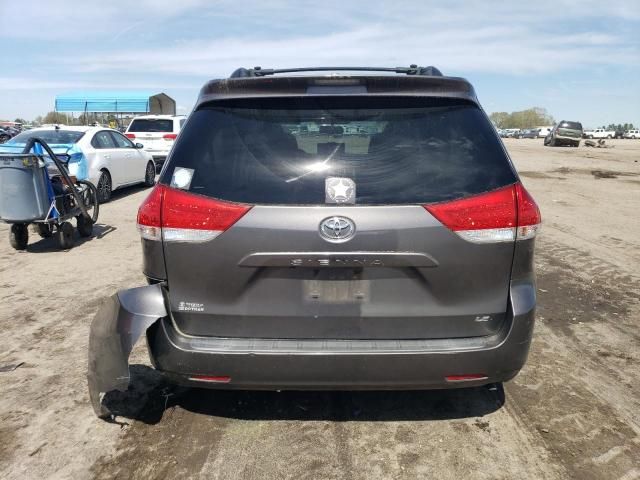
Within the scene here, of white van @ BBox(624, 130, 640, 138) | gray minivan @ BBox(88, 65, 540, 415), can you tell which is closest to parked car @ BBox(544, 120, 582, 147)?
gray minivan @ BBox(88, 65, 540, 415)

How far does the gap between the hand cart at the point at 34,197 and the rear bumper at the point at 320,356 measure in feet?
17.6

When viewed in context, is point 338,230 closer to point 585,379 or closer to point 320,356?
point 320,356

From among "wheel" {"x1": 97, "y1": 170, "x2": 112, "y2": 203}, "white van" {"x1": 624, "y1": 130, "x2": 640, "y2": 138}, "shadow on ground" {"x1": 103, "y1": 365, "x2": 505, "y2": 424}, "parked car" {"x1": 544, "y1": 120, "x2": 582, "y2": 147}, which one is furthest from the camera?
"white van" {"x1": 624, "y1": 130, "x2": 640, "y2": 138}

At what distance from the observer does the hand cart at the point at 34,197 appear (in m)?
6.98

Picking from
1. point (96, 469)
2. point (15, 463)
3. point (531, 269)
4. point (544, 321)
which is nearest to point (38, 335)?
point (15, 463)

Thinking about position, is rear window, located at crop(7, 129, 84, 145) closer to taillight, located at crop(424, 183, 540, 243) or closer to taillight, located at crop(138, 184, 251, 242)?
taillight, located at crop(138, 184, 251, 242)

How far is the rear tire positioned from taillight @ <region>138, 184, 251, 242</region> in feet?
32.7

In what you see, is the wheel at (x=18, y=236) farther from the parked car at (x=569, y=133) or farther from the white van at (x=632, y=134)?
the white van at (x=632, y=134)

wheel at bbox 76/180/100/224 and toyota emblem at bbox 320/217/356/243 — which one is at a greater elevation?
toyota emblem at bbox 320/217/356/243

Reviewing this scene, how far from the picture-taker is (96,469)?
265 cm

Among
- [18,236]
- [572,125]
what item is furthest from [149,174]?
[572,125]

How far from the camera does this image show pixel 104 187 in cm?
1189

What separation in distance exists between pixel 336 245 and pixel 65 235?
20.8ft

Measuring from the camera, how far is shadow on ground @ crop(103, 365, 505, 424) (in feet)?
10.3
